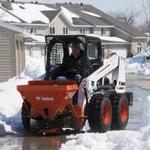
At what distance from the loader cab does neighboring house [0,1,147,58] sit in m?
51.1

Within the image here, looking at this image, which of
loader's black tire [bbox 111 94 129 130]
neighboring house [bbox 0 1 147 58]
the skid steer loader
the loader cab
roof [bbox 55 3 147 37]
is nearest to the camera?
the skid steer loader

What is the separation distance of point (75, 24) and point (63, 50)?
61379mm

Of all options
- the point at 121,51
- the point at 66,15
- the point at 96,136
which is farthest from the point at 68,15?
the point at 96,136

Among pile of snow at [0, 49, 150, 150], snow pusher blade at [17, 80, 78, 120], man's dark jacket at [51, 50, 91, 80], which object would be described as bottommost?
pile of snow at [0, 49, 150, 150]

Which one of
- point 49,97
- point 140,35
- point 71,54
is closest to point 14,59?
point 71,54

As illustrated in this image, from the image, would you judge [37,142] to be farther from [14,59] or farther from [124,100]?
[14,59]

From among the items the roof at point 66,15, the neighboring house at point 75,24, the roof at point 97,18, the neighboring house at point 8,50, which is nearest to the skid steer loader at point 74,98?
the neighboring house at point 8,50

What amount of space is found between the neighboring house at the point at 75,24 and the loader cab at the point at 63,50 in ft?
168

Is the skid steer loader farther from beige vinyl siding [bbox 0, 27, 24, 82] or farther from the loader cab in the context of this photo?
beige vinyl siding [bbox 0, 27, 24, 82]

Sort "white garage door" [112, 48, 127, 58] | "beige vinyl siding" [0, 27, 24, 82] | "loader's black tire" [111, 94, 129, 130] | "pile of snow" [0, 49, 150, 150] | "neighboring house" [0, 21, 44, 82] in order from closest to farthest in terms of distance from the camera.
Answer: "pile of snow" [0, 49, 150, 150]
"loader's black tire" [111, 94, 129, 130]
"neighboring house" [0, 21, 44, 82]
"beige vinyl siding" [0, 27, 24, 82]
"white garage door" [112, 48, 127, 58]

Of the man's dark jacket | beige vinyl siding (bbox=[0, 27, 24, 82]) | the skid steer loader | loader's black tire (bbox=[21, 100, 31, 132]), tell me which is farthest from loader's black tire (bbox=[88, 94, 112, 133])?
beige vinyl siding (bbox=[0, 27, 24, 82])

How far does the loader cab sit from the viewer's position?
40.8ft

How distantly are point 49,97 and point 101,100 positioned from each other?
4.50 ft

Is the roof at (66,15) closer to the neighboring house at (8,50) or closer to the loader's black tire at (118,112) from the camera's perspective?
the neighboring house at (8,50)
